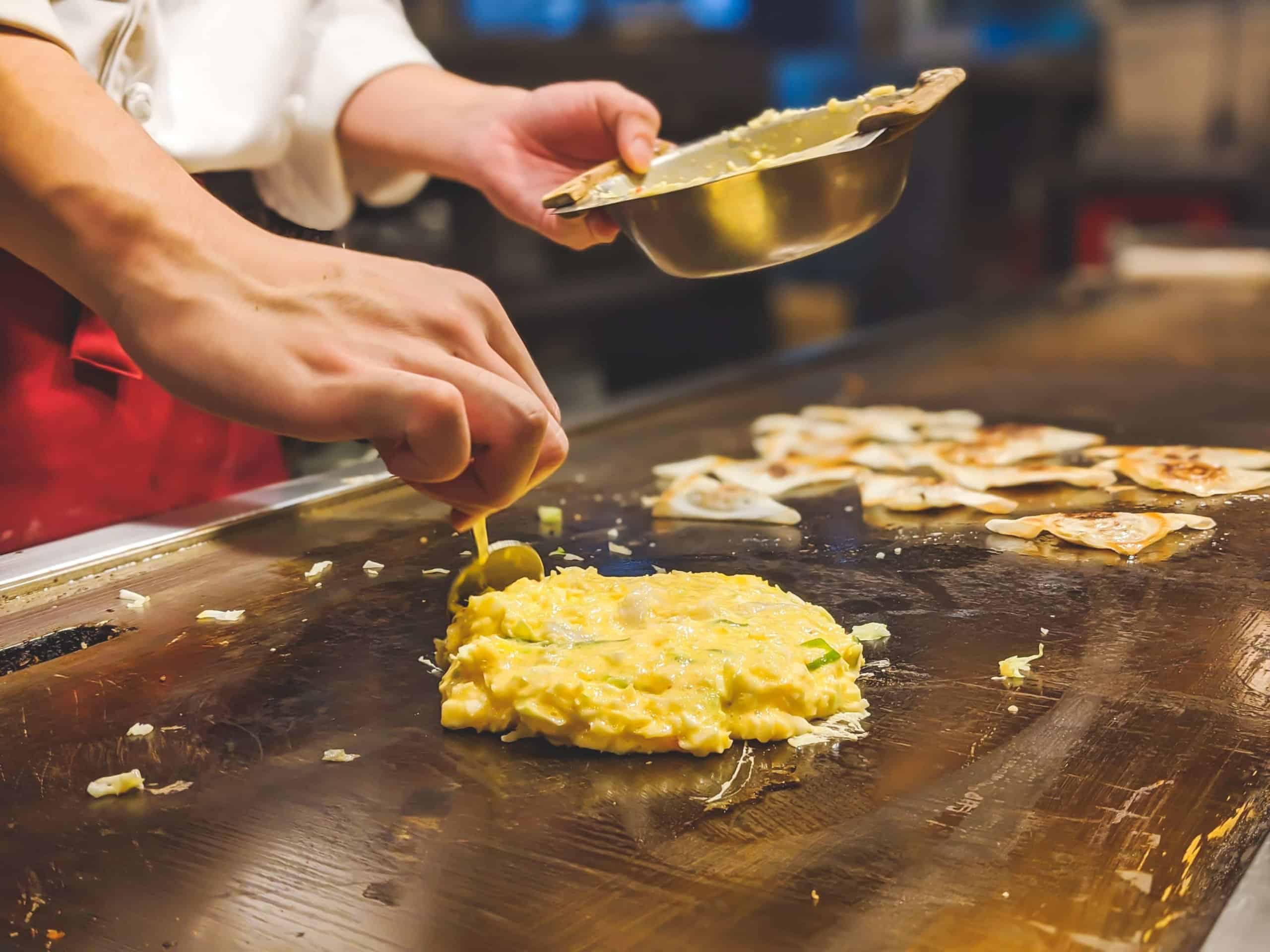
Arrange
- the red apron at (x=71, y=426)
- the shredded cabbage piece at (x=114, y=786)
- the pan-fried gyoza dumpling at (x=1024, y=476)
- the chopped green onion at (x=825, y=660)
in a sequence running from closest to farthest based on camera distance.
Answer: the shredded cabbage piece at (x=114, y=786), the chopped green onion at (x=825, y=660), the red apron at (x=71, y=426), the pan-fried gyoza dumpling at (x=1024, y=476)

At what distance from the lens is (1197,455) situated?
6.57ft

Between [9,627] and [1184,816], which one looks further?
[9,627]

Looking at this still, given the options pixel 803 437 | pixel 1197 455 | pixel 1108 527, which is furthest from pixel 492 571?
pixel 1197 455

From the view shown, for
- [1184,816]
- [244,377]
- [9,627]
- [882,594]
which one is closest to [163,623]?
[9,627]

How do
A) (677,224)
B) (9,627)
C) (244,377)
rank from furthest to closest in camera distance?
(677,224) → (9,627) → (244,377)

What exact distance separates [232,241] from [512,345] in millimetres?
289

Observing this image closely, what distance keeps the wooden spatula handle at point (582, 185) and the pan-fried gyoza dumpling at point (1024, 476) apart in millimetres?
710

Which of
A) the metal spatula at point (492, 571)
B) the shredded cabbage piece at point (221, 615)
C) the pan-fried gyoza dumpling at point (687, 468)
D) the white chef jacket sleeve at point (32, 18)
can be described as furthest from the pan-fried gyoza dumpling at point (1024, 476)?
the white chef jacket sleeve at point (32, 18)

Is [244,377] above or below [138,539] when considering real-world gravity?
above

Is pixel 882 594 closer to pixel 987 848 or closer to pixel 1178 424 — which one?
pixel 987 848

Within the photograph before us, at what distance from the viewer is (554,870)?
93 cm

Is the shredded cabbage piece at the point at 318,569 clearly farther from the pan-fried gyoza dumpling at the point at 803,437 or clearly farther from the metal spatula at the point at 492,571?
the pan-fried gyoza dumpling at the point at 803,437

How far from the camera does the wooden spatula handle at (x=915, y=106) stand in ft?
5.06

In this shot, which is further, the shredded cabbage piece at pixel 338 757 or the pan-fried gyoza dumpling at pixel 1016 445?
the pan-fried gyoza dumpling at pixel 1016 445
